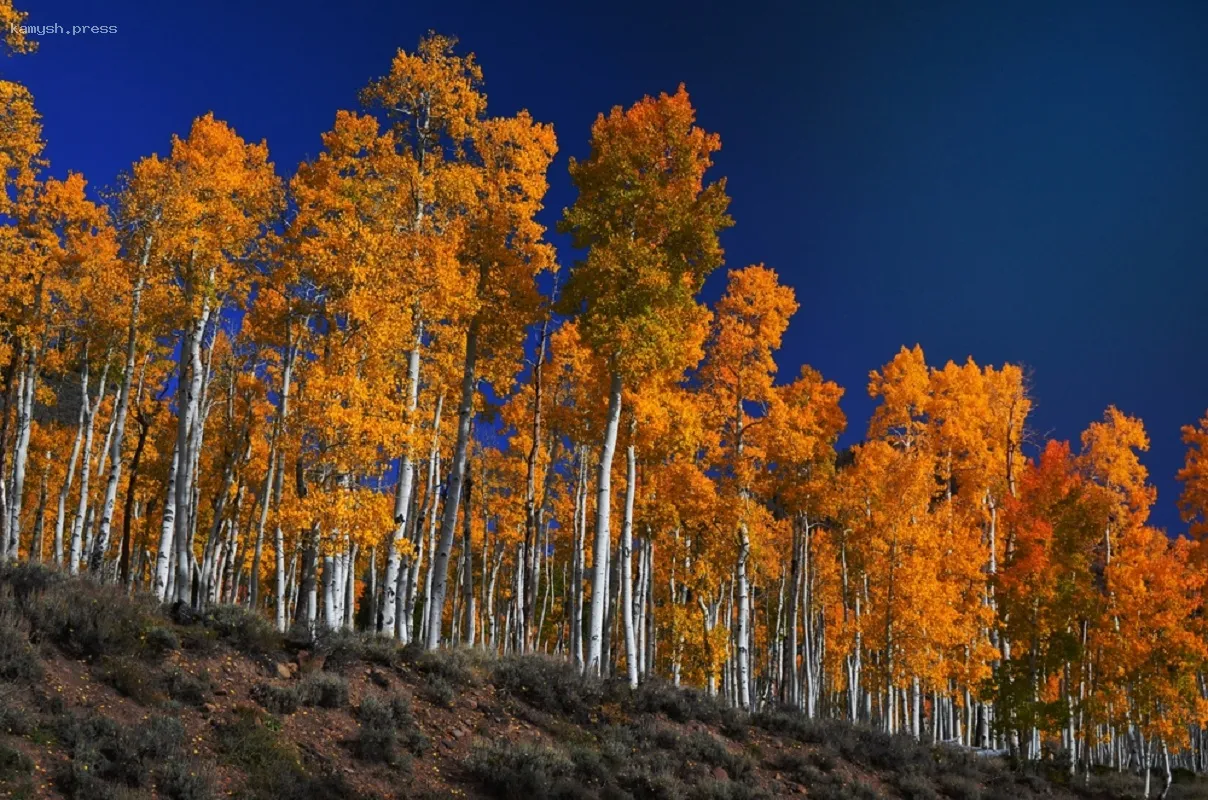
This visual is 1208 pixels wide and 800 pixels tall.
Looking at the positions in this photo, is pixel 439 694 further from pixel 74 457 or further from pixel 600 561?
pixel 74 457

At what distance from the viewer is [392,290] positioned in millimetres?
16250

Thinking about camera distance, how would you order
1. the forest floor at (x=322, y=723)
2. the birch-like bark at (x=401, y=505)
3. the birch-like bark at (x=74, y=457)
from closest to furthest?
1. the forest floor at (x=322, y=723)
2. the birch-like bark at (x=401, y=505)
3. the birch-like bark at (x=74, y=457)

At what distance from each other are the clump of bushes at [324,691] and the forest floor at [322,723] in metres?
0.02

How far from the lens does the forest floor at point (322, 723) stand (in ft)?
30.6

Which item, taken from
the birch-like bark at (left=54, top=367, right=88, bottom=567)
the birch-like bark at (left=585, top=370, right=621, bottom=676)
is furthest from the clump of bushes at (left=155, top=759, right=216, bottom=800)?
the birch-like bark at (left=54, top=367, right=88, bottom=567)

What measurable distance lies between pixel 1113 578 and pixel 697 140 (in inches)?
857

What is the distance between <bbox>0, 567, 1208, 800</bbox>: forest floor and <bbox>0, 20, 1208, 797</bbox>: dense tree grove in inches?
65.5

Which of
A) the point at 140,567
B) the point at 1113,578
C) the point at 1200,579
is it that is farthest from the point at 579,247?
the point at 140,567

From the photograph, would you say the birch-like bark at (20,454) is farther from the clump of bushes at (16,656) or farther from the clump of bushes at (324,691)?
the clump of bushes at (324,691)

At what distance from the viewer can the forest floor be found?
9.32 metres

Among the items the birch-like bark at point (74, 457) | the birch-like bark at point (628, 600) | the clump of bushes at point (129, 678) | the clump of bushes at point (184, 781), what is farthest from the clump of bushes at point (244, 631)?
the birch-like bark at point (74, 457)

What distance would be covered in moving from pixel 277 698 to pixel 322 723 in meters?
0.78

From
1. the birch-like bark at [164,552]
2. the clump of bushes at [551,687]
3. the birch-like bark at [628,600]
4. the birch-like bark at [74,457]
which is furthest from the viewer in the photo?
the birch-like bark at [74,457]

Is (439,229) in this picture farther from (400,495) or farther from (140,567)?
(140,567)
